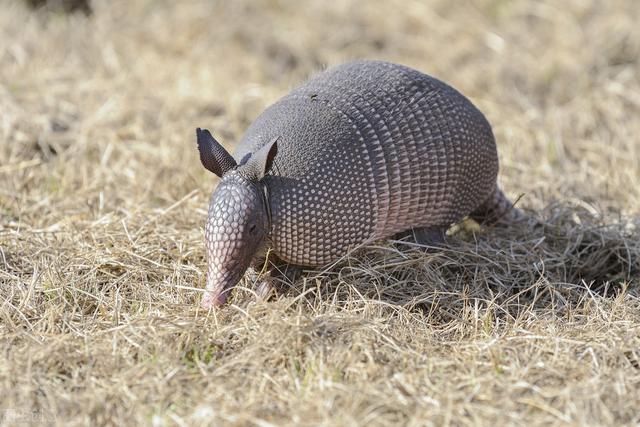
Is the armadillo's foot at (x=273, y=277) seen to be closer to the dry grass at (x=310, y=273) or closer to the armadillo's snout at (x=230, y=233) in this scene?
the dry grass at (x=310, y=273)

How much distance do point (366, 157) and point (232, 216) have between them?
3.55ft

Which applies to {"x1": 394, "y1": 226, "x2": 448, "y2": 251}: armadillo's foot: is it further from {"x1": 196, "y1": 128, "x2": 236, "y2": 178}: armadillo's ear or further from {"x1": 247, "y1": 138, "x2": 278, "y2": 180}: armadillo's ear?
{"x1": 196, "y1": 128, "x2": 236, "y2": 178}: armadillo's ear

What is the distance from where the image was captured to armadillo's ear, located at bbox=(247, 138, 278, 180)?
493cm

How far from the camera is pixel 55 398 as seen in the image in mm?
4297

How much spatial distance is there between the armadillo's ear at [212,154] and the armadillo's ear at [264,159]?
0.16m

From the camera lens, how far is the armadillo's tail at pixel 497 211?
6.63 meters

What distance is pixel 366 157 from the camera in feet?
17.9

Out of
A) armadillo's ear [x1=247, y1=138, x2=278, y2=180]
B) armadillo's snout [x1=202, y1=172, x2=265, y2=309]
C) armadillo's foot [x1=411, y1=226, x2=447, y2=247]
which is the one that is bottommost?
armadillo's foot [x1=411, y1=226, x2=447, y2=247]

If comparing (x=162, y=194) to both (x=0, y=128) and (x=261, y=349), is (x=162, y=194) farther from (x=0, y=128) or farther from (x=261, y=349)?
(x=261, y=349)

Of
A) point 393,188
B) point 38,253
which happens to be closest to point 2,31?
point 38,253

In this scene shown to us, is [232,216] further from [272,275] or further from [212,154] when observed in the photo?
[272,275]

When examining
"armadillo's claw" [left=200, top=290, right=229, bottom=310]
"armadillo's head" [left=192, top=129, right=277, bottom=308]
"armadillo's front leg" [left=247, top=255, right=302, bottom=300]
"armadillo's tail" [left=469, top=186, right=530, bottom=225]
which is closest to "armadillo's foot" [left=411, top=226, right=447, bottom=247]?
"armadillo's tail" [left=469, top=186, right=530, bottom=225]

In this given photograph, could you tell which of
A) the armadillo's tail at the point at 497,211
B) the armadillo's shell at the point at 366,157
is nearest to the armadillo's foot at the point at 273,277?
the armadillo's shell at the point at 366,157

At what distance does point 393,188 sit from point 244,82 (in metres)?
4.94
